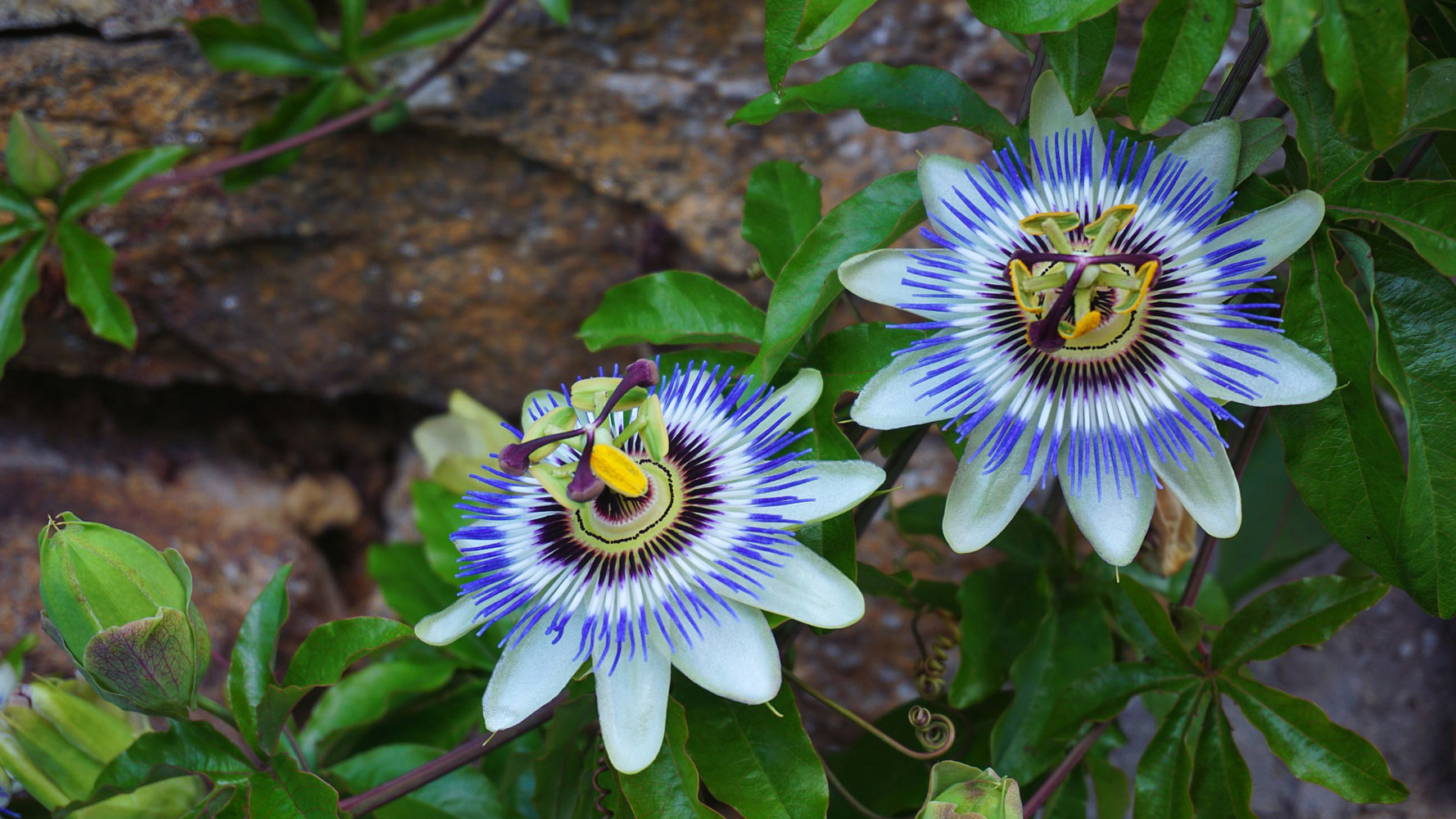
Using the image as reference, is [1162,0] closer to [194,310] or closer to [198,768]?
[198,768]

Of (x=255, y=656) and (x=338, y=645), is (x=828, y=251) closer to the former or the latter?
(x=338, y=645)

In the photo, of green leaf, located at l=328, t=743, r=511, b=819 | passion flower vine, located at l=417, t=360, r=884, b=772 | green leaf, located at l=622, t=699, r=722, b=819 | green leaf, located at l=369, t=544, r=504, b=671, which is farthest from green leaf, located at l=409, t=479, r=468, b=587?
green leaf, located at l=622, t=699, r=722, b=819

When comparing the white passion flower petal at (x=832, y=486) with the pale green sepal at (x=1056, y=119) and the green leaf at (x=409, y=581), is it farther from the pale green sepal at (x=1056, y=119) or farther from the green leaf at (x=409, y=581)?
the green leaf at (x=409, y=581)

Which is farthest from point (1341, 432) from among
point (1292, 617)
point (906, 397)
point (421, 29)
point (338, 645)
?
point (421, 29)

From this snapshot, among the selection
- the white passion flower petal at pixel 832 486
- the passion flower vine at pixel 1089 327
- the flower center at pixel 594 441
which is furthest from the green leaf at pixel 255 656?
the passion flower vine at pixel 1089 327

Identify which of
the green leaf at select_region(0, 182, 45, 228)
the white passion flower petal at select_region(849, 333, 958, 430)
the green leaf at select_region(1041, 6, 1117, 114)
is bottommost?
the green leaf at select_region(0, 182, 45, 228)

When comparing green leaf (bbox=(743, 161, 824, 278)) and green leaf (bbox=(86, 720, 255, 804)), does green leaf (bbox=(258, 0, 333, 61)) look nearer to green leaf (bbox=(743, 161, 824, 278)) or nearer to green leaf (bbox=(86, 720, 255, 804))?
green leaf (bbox=(743, 161, 824, 278))
